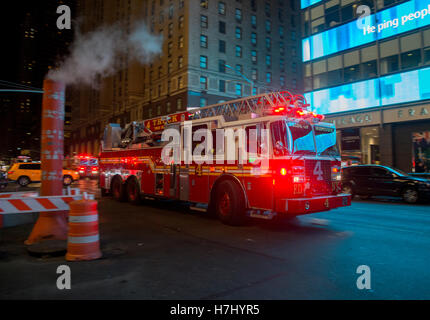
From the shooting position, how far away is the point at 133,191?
1326 cm

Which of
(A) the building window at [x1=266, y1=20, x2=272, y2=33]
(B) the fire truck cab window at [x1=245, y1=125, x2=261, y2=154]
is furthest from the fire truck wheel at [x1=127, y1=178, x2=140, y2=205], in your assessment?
(A) the building window at [x1=266, y1=20, x2=272, y2=33]

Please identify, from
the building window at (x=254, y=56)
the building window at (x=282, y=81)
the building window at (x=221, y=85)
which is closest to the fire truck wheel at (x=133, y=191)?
the building window at (x=221, y=85)

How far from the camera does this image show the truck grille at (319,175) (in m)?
7.91

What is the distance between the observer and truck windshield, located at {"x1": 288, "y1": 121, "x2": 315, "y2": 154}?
7.82 metres

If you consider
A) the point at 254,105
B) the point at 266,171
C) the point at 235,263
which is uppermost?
the point at 254,105

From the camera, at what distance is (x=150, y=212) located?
36.9ft

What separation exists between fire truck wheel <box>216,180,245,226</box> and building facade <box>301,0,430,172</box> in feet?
59.6

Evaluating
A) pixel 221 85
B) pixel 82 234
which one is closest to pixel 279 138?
pixel 82 234

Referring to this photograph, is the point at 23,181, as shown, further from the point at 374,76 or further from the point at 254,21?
the point at 254,21

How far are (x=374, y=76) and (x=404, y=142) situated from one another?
543 cm

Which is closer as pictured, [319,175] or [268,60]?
[319,175]

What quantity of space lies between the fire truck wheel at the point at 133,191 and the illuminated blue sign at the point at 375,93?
1964 cm

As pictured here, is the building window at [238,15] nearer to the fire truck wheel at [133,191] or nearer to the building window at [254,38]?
the building window at [254,38]

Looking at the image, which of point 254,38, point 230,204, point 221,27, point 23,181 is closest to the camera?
point 230,204
